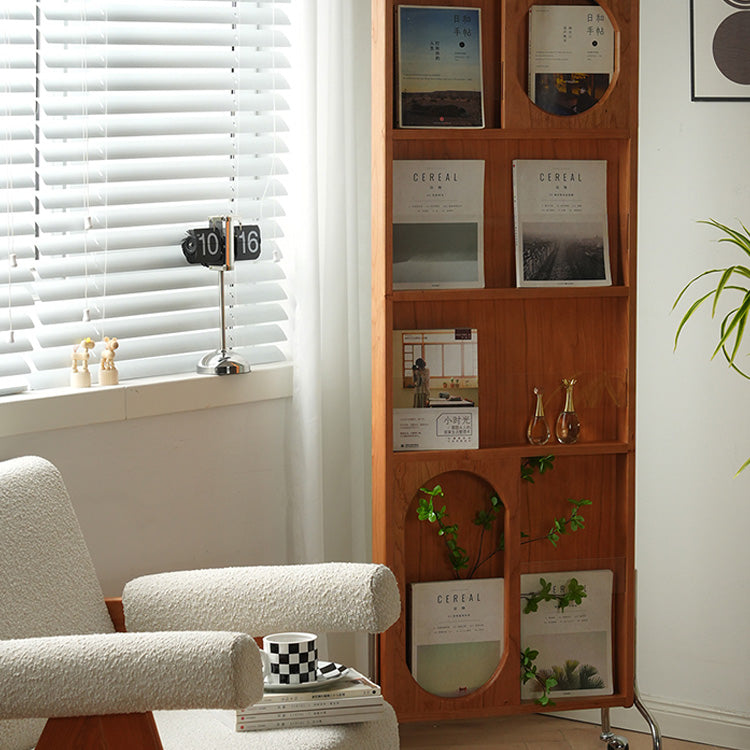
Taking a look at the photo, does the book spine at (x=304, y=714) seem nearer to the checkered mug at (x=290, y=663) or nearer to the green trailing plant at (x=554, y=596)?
the checkered mug at (x=290, y=663)

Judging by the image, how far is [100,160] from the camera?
210 centimetres

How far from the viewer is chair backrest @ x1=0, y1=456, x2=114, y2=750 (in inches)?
61.4

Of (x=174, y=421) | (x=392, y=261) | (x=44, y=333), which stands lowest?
(x=174, y=421)

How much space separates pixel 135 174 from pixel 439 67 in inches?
27.1

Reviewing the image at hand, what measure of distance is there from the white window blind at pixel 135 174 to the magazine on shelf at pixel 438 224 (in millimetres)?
356

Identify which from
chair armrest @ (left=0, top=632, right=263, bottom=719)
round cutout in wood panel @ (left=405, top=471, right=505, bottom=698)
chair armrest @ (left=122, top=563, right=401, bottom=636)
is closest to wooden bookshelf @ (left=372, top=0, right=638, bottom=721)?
round cutout in wood panel @ (left=405, top=471, right=505, bottom=698)

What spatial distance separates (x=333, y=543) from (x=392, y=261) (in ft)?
2.53

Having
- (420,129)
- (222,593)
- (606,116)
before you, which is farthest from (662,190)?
(222,593)

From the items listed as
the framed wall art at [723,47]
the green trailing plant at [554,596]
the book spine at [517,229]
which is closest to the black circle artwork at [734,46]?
the framed wall art at [723,47]

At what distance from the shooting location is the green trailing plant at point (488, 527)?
88.4 inches

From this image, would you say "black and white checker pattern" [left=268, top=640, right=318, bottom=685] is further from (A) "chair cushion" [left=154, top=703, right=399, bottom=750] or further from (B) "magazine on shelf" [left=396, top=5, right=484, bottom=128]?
(B) "magazine on shelf" [left=396, top=5, right=484, bottom=128]

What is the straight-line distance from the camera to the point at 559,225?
219 cm

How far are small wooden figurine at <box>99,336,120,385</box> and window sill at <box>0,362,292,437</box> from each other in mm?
18

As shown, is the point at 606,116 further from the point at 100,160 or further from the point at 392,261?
the point at 100,160
